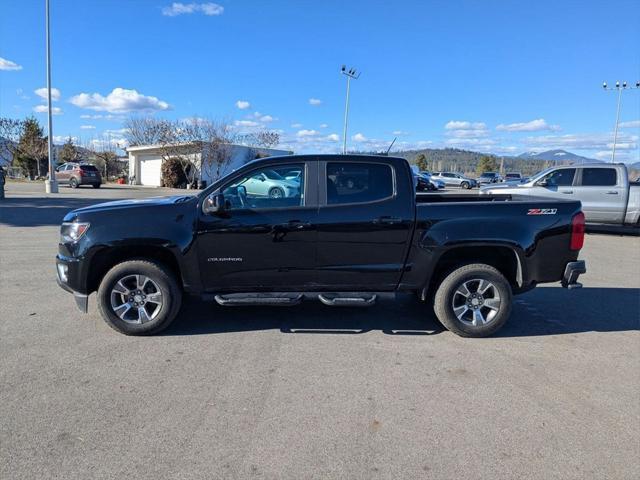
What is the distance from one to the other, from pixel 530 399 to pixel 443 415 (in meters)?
0.82

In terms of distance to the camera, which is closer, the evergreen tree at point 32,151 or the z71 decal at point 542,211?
the z71 decal at point 542,211

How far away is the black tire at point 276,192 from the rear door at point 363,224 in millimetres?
436

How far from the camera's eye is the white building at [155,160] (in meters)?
39.4

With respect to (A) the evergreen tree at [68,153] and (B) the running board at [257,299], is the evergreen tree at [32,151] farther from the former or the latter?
(B) the running board at [257,299]

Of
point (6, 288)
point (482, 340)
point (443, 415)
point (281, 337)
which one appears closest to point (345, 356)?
point (281, 337)

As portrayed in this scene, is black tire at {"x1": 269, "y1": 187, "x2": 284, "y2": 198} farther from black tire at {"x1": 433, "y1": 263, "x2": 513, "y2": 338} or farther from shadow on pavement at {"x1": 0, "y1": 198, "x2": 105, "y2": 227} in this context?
shadow on pavement at {"x1": 0, "y1": 198, "x2": 105, "y2": 227}

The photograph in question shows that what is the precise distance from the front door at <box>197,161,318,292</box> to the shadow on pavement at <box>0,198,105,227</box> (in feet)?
35.5

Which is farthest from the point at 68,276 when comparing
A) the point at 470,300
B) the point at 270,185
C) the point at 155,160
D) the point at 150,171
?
the point at 150,171

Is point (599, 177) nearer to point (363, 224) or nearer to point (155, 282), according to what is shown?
point (363, 224)

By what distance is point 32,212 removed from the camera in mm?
16203

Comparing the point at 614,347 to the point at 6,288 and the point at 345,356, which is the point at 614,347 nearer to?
the point at 345,356

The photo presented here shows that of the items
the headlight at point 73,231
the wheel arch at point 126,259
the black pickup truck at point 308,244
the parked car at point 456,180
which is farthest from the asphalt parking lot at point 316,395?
the parked car at point 456,180

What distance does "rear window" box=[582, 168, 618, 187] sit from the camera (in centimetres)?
1296

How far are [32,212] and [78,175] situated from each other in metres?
16.6
